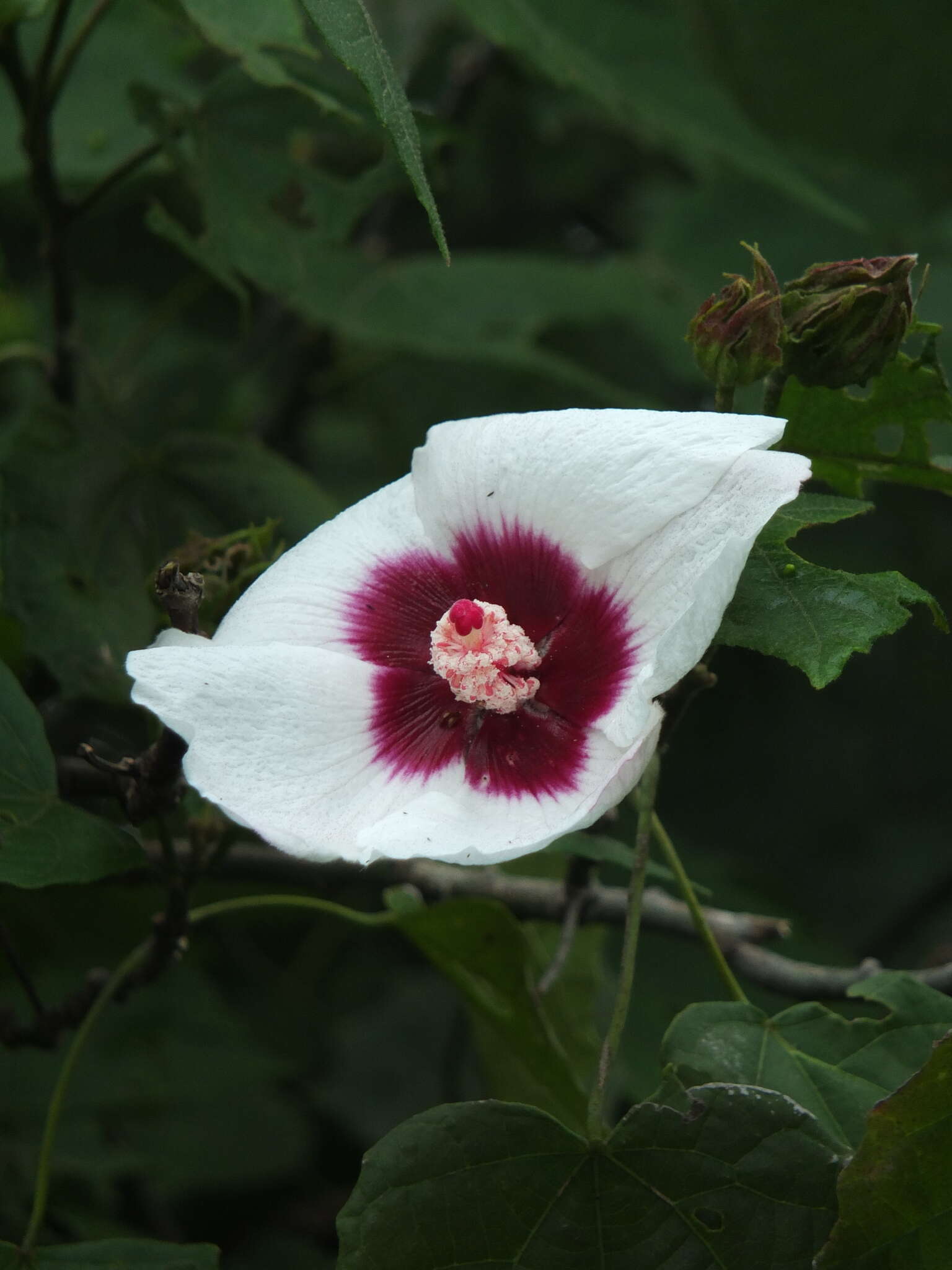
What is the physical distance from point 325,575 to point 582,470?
0.89 feet

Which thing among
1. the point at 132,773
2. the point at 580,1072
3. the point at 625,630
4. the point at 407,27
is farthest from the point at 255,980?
the point at 407,27

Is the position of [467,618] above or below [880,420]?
below

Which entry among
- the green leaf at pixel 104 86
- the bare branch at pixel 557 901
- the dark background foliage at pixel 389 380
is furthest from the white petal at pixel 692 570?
the green leaf at pixel 104 86

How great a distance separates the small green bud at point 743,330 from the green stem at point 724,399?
0.04 feet

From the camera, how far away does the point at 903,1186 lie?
997mm

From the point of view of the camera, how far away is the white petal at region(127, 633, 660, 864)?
1026 millimetres

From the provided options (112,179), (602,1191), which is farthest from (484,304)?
(602,1191)

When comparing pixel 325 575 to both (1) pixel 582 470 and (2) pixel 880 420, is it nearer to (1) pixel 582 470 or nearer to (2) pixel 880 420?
(1) pixel 582 470

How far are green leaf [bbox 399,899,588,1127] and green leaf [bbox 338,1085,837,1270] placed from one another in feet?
0.89

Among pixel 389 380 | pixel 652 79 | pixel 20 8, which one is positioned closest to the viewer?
pixel 20 8

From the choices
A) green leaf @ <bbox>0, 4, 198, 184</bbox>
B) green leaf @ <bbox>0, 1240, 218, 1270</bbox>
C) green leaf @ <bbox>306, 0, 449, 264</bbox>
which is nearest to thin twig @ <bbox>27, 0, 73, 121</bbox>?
green leaf @ <bbox>0, 4, 198, 184</bbox>

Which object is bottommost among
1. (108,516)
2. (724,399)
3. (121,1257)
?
(121,1257)

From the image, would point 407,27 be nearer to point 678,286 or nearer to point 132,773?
point 678,286

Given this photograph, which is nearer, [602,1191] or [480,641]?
[602,1191]
